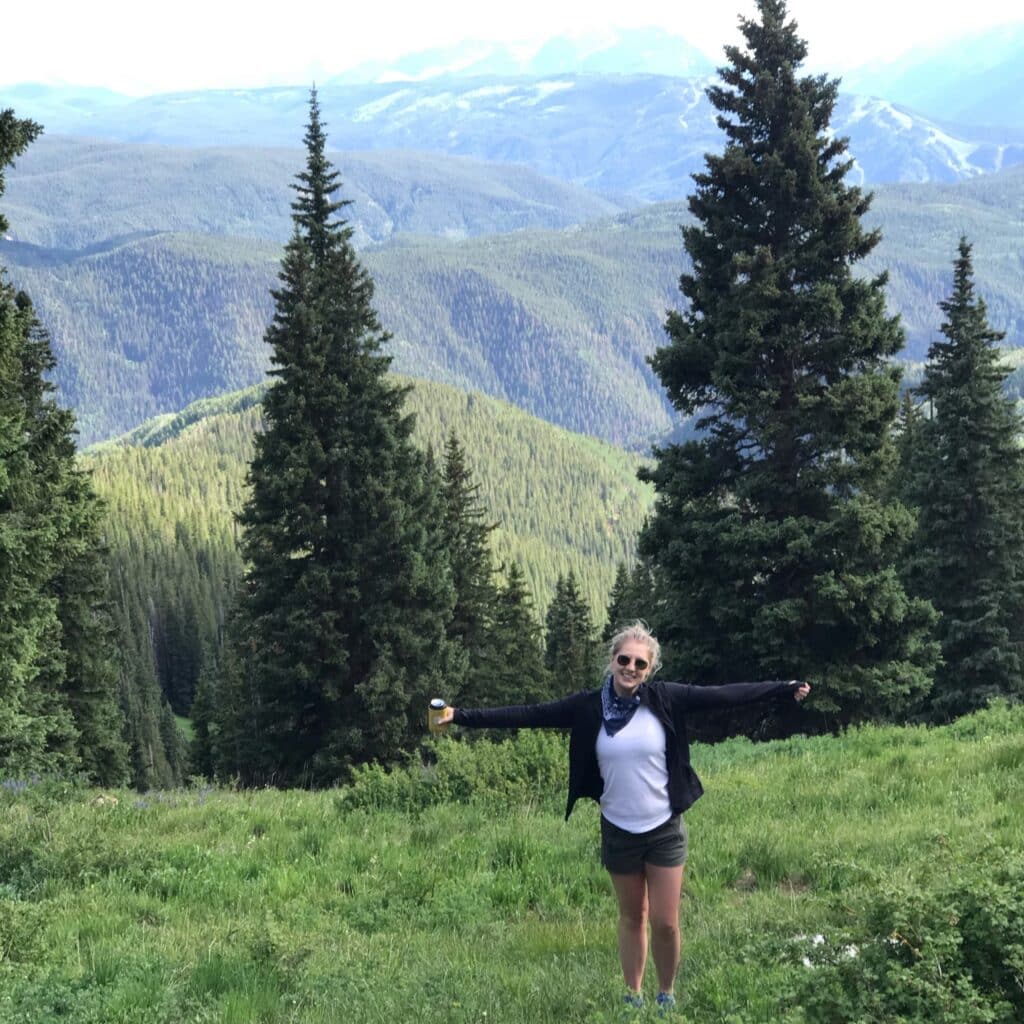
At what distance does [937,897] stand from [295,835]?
681 centimetres

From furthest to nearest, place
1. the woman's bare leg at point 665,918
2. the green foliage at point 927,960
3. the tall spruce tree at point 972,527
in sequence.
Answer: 1. the tall spruce tree at point 972,527
2. the woman's bare leg at point 665,918
3. the green foliage at point 927,960

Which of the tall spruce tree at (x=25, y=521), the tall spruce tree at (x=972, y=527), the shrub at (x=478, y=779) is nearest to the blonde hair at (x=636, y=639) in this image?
the shrub at (x=478, y=779)

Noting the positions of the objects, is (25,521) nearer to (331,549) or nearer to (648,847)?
(331,549)

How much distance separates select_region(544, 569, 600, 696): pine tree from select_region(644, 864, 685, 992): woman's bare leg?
50.1 meters

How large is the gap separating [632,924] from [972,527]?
24578 mm

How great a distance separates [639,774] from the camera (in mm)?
5285

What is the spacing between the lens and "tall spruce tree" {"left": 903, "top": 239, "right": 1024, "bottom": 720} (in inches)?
1022

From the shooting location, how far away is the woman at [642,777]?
5277 millimetres

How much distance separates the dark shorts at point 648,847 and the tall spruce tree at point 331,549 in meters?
19.1

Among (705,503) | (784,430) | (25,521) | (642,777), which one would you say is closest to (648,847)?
(642,777)

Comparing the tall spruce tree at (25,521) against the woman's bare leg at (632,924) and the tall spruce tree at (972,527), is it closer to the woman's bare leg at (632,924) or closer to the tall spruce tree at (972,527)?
the woman's bare leg at (632,924)

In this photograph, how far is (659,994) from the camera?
5.18 m

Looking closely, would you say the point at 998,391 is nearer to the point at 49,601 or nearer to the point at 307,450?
the point at 307,450

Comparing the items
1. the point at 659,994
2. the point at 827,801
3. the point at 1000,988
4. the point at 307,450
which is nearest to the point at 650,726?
the point at 659,994
